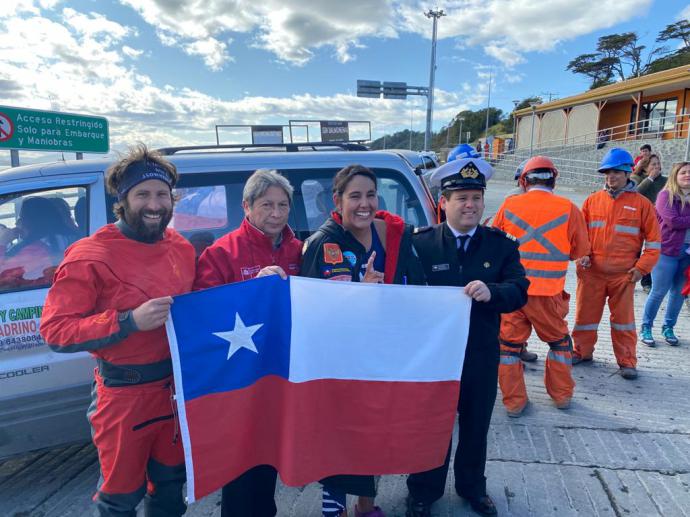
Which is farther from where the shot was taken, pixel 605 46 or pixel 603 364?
pixel 605 46

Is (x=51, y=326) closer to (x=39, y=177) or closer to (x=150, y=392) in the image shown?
(x=150, y=392)

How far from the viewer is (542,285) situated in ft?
11.6

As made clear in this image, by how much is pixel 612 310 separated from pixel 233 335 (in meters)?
3.85

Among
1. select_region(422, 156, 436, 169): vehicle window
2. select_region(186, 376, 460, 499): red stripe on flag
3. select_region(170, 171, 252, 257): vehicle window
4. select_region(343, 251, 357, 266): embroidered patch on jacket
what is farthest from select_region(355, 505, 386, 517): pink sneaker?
select_region(422, 156, 436, 169): vehicle window

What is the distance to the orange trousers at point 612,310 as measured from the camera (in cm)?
420

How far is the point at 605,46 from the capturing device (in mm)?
55562

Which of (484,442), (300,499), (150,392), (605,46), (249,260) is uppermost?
(605,46)

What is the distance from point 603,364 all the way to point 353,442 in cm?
350

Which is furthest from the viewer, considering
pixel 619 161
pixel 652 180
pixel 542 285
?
pixel 652 180

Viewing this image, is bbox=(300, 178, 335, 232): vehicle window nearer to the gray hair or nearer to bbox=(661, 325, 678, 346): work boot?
the gray hair

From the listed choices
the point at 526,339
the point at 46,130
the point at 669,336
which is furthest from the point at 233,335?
the point at 669,336

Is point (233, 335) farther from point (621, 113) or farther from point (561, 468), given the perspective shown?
point (621, 113)

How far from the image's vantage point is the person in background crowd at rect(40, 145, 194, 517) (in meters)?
1.80

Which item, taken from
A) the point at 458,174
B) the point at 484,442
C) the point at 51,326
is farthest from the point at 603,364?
the point at 51,326
